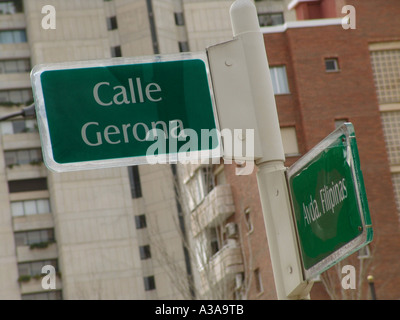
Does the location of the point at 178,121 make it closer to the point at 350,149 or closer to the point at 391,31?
the point at 350,149

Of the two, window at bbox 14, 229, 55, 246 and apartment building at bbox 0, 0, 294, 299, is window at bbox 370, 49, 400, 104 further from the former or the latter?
window at bbox 14, 229, 55, 246

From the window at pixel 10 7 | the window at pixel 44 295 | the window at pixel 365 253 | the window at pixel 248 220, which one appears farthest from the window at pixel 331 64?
the window at pixel 10 7

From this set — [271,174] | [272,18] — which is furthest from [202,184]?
[271,174]

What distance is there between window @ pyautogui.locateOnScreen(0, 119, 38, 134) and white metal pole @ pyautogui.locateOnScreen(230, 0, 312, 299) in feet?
200

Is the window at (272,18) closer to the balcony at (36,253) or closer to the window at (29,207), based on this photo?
the window at (29,207)

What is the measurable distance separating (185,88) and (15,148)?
200 feet

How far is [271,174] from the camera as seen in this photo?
138 inches

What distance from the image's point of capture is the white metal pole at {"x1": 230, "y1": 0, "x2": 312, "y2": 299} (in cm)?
343

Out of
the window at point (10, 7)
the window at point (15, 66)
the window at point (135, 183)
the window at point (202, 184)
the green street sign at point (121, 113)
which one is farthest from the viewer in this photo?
the window at point (10, 7)

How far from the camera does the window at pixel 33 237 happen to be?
61.9 metres

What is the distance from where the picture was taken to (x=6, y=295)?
6038cm

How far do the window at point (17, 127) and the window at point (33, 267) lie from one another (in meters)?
8.83

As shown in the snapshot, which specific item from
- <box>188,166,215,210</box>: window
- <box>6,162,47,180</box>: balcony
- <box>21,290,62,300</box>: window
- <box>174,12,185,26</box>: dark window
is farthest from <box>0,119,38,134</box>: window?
<box>188,166,215,210</box>: window

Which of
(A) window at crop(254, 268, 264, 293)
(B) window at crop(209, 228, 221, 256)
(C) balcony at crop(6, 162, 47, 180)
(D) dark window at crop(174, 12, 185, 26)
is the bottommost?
(A) window at crop(254, 268, 264, 293)
